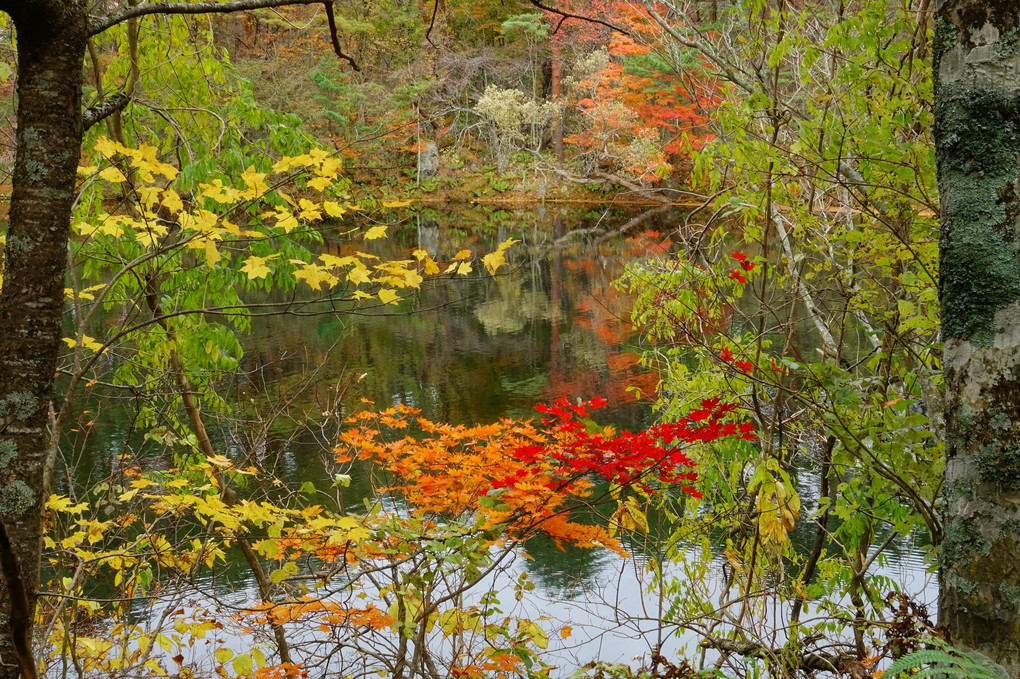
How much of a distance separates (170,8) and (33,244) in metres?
0.65

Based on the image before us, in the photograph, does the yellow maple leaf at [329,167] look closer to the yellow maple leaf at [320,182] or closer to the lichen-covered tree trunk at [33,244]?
the yellow maple leaf at [320,182]

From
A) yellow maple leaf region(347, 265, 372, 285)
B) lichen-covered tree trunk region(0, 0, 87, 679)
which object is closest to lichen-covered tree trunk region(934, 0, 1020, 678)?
yellow maple leaf region(347, 265, 372, 285)

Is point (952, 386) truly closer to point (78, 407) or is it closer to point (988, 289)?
point (988, 289)

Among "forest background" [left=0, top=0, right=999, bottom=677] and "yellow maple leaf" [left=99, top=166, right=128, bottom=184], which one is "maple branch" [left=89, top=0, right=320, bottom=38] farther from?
"yellow maple leaf" [left=99, top=166, right=128, bottom=184]

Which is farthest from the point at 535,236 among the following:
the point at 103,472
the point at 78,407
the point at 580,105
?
the point at 103,472

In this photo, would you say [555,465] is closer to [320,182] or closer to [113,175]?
[320,182]

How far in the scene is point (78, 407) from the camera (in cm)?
998

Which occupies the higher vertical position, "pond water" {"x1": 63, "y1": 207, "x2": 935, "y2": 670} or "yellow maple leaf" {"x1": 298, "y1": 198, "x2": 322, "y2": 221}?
"yellow maple leaf" {"x1": 298, "y1": 198, "x2": 322, "y2": 221}

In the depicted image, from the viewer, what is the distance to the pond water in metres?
5.73

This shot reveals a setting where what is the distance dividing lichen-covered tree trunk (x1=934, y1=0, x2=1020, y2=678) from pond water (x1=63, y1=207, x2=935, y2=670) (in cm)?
267

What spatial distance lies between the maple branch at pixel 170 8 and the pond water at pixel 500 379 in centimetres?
242

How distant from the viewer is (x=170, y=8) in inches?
77.0

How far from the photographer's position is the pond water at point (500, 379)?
5.73 meters

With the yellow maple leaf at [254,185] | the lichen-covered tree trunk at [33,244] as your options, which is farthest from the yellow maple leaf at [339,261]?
the lichen-covered tree trunk at [33,244]
